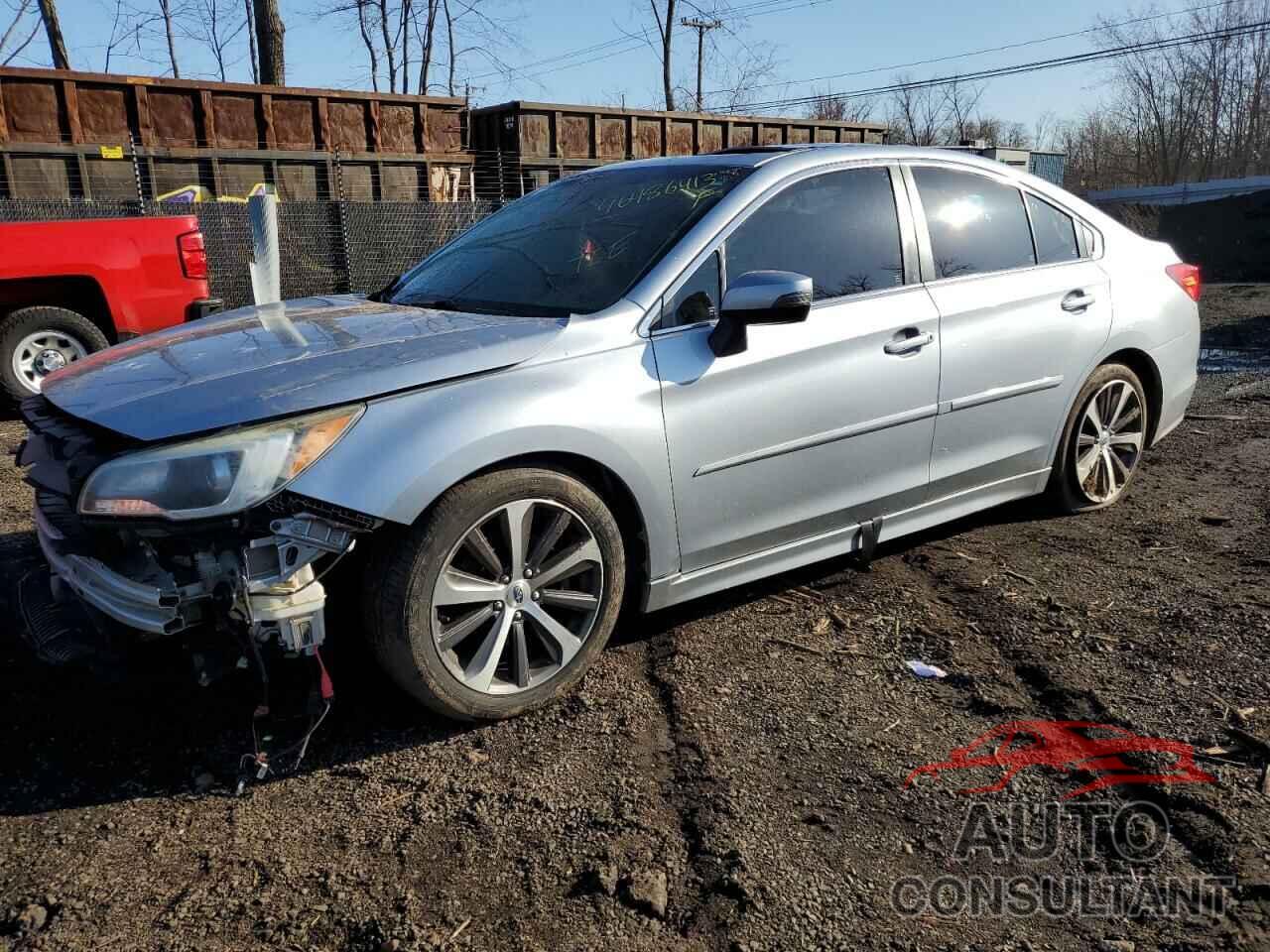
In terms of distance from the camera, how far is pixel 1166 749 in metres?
Result: 2.87

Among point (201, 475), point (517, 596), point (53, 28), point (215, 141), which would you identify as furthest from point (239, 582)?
point (53, 28)

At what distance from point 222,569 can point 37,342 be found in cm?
604

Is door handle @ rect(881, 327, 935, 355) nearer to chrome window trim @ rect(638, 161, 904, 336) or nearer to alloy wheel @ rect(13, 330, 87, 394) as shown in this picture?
chrome window trim @ rect(638, 161, 904, 336)

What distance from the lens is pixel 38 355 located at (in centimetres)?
741

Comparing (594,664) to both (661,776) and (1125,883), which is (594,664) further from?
(1125,883)

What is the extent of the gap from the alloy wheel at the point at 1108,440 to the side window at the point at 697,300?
2245 mm

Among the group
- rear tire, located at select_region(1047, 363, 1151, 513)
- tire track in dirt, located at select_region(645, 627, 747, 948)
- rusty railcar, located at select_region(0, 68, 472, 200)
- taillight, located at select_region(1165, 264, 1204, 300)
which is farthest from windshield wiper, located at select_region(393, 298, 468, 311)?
rusty railcar, located at select_region(0, 68, 472, 200)

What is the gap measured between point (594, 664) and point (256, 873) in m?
1.35

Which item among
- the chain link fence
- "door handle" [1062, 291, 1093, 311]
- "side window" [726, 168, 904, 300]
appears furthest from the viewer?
the chain link fence

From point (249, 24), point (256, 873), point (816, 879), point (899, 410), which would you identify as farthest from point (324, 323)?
point (249, 24)

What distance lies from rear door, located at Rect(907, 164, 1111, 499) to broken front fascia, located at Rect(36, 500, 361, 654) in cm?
249

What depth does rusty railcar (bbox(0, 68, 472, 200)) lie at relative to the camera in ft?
38.2

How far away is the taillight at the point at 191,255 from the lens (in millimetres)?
7766

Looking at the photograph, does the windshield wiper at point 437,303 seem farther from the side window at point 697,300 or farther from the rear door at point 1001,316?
the rear door at point 1001,316
